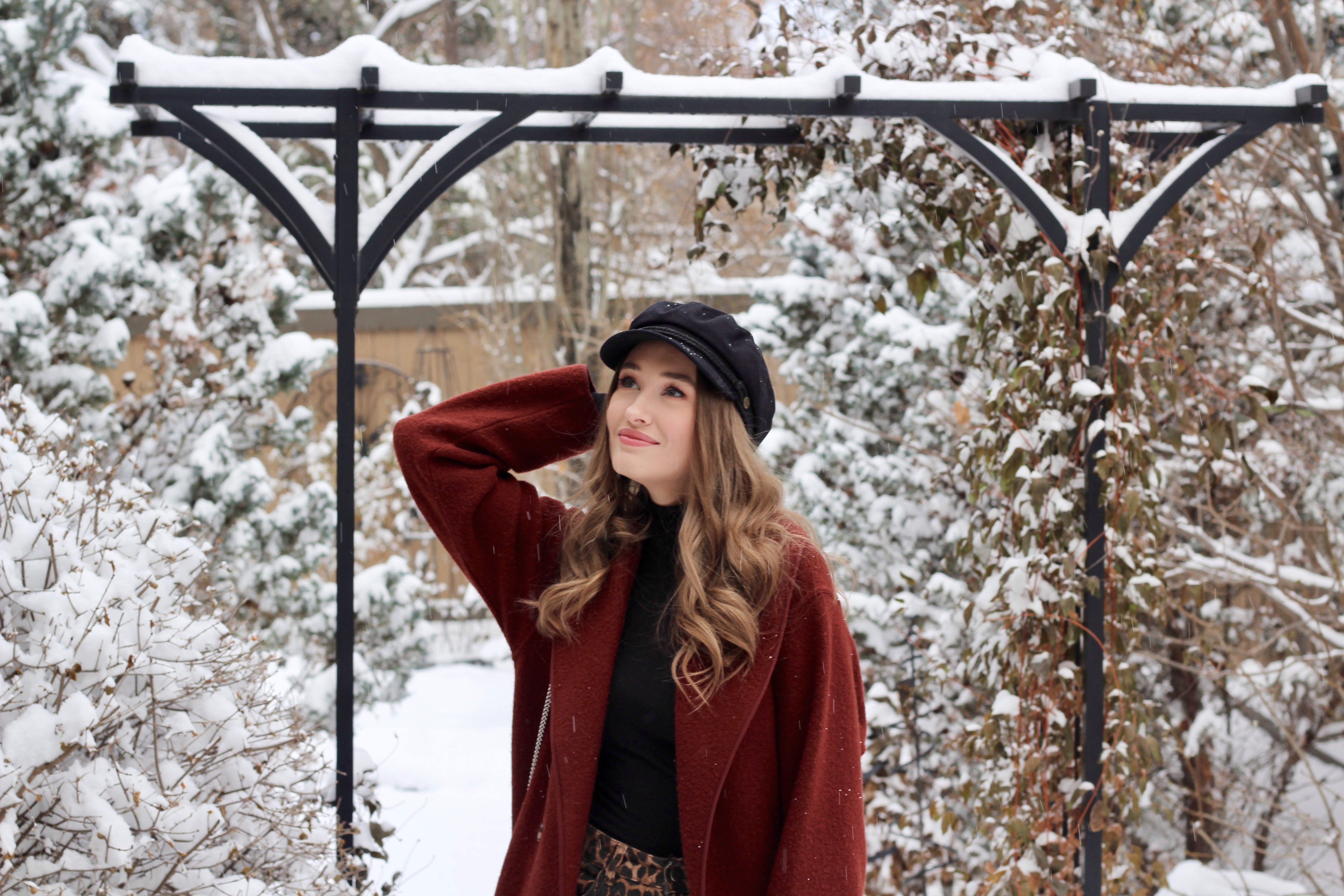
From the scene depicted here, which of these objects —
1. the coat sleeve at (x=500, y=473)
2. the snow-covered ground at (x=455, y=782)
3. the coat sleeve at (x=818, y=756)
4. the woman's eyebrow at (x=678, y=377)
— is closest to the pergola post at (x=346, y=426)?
the coat sleeve at (x=500, y=473)

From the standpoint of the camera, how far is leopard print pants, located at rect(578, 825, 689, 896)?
62.9 inches

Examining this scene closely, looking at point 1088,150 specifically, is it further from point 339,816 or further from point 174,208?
point 174,208

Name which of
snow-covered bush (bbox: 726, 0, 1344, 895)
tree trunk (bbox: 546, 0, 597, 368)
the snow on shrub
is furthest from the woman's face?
tree trunk (bbox: 546, 0, 597, 368)

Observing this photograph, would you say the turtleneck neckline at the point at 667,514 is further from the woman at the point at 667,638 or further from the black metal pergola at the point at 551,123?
the black metal pergola at the point at 551,123

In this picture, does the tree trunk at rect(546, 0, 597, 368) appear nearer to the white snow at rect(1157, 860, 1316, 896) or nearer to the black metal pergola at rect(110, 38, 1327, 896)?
the black metal pergola at rect(110, 38, 1327, 896)

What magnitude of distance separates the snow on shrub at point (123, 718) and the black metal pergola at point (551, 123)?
0.42 metres

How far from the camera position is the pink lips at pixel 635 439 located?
1.67 meters

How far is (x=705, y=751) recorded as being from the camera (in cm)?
154

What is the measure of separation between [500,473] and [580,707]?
46 cm

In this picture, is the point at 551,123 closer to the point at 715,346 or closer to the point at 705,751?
the point at 715,346

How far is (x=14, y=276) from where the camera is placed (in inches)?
168

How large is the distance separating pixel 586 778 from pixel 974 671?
1899 millimetres

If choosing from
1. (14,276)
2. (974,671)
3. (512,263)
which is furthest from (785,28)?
(512,263)

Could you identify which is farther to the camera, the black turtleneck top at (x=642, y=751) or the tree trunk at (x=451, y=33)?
the tree trunk at (x=451, y=33)
